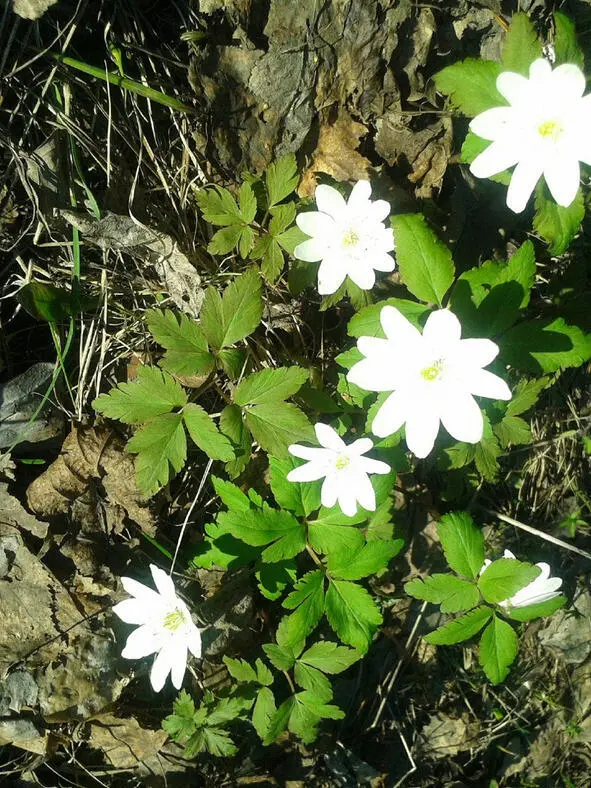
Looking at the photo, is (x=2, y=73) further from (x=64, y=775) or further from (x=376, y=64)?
(x=64, y=775)

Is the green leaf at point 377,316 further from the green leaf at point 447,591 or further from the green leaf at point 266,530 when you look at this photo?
the green leaf at point 447,591

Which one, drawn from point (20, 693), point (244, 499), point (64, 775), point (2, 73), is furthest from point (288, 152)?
point (64, 775)

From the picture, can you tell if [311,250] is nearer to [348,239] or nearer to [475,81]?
[348,239]

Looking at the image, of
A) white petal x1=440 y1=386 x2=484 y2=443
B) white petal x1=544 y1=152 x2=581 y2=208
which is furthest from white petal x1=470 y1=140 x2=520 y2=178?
white petal x1=440 y1=386 x2=484 y2=443

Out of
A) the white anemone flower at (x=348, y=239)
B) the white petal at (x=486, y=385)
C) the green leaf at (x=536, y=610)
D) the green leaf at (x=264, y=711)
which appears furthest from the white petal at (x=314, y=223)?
the green leaf at (x=264, y=711)

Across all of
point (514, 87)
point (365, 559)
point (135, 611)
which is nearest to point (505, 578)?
point (365, 559)
